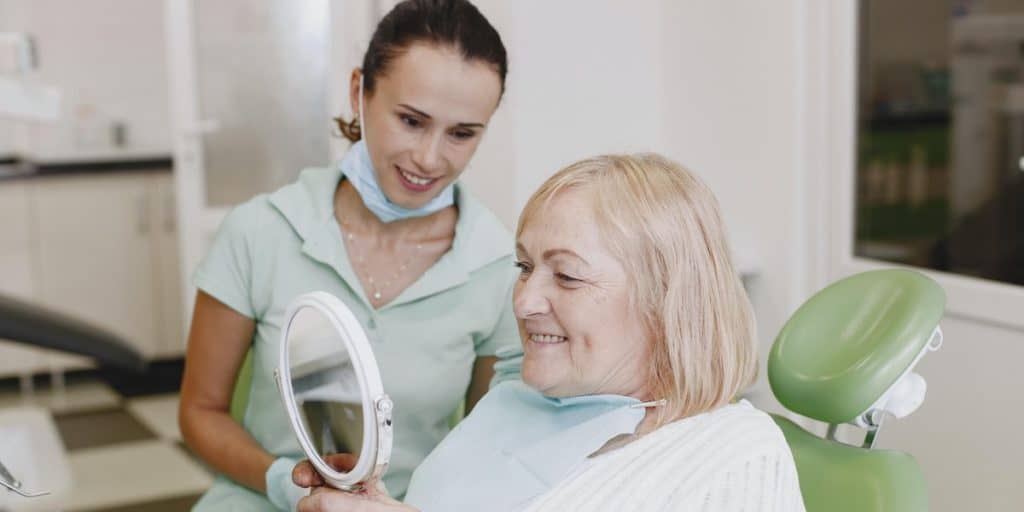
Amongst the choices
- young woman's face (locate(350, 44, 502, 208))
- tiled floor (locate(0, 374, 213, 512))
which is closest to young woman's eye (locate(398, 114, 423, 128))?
young woman's face (locate(350, 44, 502, 208))

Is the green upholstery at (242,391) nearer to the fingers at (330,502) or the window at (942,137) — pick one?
the fingers at (330,502)

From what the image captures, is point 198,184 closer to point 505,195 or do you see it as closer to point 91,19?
point 91,19

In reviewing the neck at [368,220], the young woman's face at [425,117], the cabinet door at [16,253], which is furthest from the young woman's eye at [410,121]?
the cabinet door at [16,253]

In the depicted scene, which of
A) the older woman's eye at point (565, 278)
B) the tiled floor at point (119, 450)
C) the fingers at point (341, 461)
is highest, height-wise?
the older woman's eye at point (565, 278)

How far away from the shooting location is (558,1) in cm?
245

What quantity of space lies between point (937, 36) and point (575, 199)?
1.32 m

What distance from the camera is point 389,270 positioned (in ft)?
5.72

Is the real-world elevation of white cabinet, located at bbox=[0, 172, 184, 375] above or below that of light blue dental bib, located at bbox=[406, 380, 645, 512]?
below

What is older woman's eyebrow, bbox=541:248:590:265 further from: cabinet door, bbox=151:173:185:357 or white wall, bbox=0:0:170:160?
white wall, bbox=0:0:170:160

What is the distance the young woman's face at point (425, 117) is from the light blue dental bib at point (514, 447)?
0.38 meters

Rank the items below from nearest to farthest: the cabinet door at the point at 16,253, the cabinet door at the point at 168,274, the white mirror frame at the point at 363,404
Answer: the white mirror frame at the point at 363,404 → the cabinet door at the point at 16,253 → the cabinet door at the point at 168,274

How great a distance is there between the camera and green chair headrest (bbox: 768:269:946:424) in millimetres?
1320

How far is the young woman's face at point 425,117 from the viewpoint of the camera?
1639 mm

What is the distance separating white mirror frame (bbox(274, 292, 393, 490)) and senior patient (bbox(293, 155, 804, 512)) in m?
0.08
